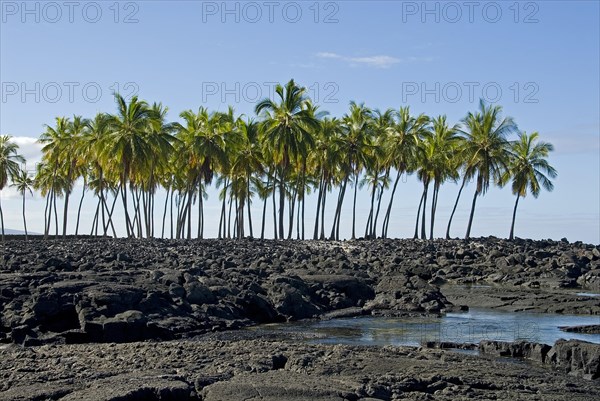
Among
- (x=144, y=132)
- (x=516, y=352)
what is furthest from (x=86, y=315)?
(x=144, y=132)

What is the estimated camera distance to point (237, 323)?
65.6ft

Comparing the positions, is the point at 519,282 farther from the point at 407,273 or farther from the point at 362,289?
the point at 362,289

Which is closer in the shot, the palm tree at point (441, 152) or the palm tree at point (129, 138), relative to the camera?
the palm tree at point (129, 138)

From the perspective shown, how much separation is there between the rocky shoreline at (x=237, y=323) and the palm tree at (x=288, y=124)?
52.2 ft

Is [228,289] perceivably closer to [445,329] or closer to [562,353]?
[445,329]

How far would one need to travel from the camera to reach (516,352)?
50.4 feet

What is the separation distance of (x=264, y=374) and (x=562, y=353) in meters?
5.95

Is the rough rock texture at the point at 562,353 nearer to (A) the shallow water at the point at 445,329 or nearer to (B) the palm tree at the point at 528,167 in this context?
(A) the shallow water at the point at 445,329

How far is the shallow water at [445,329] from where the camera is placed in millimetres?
18312

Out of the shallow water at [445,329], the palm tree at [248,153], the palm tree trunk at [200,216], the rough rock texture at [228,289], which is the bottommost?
the shallow water at [445,329]

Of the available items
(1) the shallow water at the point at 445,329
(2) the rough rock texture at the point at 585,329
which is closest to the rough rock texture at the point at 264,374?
(1) the shallow water at the point at 445,329

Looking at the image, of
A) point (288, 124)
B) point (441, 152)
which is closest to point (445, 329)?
point (288, 124)

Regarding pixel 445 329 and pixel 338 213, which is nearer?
pixel 445 329

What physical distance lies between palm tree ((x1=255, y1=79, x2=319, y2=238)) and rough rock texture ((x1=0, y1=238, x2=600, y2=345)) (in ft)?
44.3
